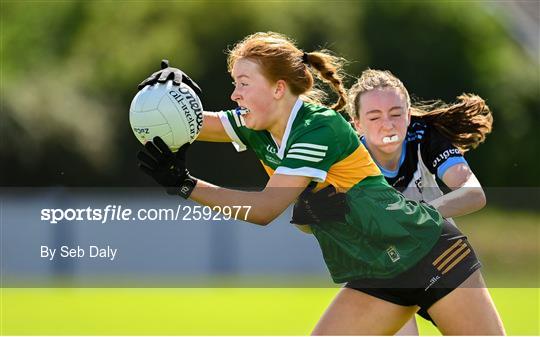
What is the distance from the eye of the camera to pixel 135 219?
48.8 ft

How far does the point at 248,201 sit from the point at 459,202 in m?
1.35

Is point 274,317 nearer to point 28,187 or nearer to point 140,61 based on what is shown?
point 28,187

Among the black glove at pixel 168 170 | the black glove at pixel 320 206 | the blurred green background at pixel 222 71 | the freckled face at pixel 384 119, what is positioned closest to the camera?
the black glove at pixel 168 170

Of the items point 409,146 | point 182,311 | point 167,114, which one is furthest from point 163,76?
point 182,311

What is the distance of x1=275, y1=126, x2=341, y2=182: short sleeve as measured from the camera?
4.47 metres

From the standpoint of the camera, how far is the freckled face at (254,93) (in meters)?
4.62

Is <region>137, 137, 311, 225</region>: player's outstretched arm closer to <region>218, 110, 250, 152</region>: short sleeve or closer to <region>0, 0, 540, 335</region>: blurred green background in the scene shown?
<region>218, 110, 250, 152</region>: short sleeve

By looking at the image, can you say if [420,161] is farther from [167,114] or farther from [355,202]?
[167,114]

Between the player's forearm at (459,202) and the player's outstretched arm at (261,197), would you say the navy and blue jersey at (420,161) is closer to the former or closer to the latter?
the player's forearm at (459,202)

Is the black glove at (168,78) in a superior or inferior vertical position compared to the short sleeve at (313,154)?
superior

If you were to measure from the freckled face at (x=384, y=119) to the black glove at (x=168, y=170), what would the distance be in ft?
3.88

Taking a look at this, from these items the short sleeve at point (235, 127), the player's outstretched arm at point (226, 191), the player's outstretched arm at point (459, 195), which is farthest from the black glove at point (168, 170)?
the player's outstretched arm at point (459, 195)

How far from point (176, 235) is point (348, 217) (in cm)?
1021

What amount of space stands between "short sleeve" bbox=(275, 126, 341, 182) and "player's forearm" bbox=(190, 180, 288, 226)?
136 millimetres
